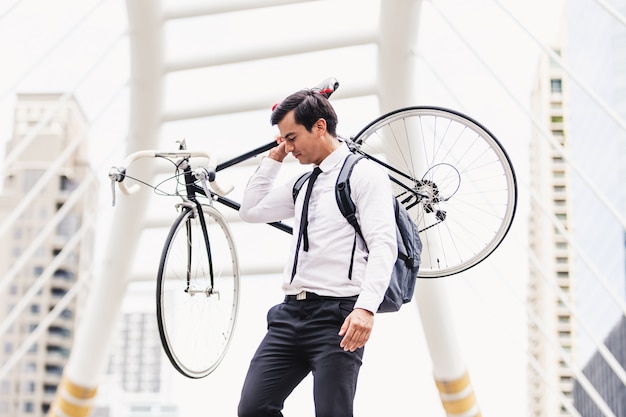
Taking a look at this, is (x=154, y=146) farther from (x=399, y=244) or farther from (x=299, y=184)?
(x=399, y=244)

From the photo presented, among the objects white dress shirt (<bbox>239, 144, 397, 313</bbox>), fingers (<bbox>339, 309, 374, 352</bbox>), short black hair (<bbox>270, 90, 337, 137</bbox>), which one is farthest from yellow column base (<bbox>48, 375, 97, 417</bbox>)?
fingers (<bbox>339, 309, 374, 352</bbox>)

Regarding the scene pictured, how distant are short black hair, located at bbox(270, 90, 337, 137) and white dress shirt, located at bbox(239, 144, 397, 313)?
133 millimetres

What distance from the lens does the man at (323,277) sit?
8.91ft

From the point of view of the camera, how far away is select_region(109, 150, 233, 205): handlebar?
327 centimetres

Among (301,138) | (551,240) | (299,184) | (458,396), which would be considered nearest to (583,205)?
(551,240)

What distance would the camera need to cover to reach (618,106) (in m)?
65.3

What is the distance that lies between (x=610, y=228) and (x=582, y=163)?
48.9ft

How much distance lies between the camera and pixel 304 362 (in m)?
2.86

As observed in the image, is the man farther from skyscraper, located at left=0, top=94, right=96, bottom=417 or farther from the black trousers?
skyscraper, located at left=0, top=94, right=96, bottom=417

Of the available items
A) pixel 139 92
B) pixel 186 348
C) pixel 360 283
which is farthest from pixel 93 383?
pixel 360 283

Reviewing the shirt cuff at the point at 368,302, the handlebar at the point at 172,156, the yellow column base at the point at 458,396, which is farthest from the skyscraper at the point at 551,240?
the shirt cuff at the point at 368,302

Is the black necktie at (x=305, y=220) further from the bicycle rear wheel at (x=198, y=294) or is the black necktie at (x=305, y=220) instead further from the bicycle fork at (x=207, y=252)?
the bicycle fork at (x=207, y=252)

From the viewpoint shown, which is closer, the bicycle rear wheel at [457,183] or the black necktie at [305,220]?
the black necktie at [305,220]

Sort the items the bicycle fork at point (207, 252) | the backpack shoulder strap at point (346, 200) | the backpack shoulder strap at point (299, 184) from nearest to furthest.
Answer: the backpack shoulder strap at point (346, 200) → the backpack shoulder strap at point (299, 184) → the bicycle fork at point (207, 252)
